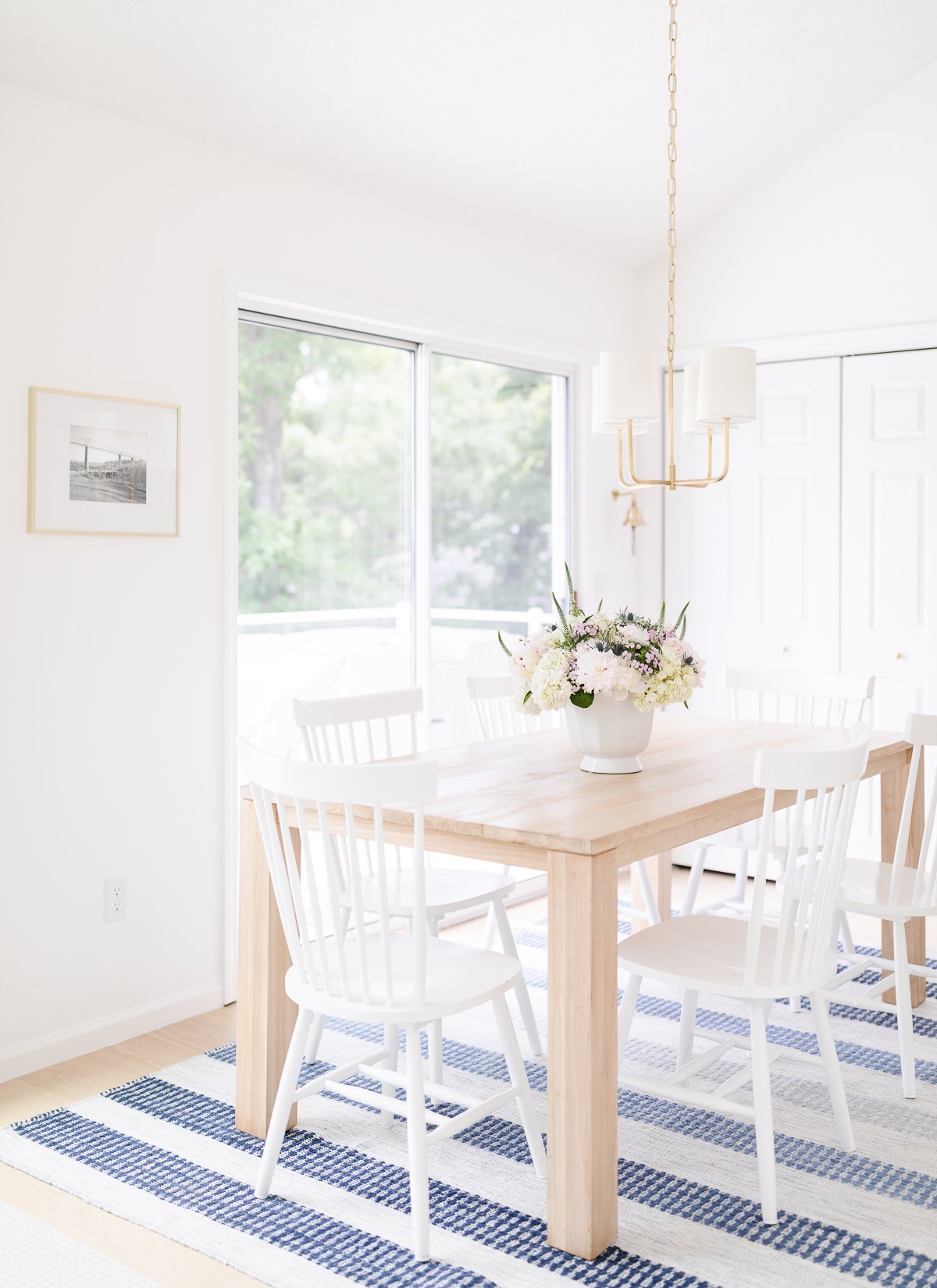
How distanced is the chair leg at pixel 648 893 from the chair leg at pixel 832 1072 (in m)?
0.96

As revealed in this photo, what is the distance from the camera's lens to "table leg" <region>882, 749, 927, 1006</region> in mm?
3320

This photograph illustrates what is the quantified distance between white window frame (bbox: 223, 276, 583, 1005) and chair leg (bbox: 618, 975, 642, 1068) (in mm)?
1313

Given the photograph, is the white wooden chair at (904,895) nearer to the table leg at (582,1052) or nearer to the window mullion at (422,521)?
the table leg at (582,1052)

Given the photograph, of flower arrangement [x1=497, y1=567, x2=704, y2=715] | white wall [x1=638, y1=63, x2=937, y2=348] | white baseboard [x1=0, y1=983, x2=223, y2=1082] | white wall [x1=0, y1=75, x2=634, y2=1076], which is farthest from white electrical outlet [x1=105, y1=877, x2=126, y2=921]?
white wall [x1=638, y1=63, x2=937, y2=348]

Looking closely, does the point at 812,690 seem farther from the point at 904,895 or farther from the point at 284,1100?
the point at 284,1100

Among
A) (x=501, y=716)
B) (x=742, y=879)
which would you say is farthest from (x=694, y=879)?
(x=501, y=716)

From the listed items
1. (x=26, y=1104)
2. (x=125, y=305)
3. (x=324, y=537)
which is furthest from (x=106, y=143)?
(x=26, y=1104)

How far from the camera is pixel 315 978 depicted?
7.26 feet

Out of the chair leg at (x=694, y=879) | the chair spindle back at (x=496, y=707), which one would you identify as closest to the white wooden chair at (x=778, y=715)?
the chair leg at (x=694, y=879)

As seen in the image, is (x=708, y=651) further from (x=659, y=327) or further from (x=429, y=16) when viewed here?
(x=429, y=16)

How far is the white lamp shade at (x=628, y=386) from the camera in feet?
8.73

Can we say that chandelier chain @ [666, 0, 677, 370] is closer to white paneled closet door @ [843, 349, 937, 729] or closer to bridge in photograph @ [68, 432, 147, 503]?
white paneled closet door @ [843, 349, 937, 729]

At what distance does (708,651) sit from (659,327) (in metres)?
1.38

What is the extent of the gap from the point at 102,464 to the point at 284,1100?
5.50 ft
